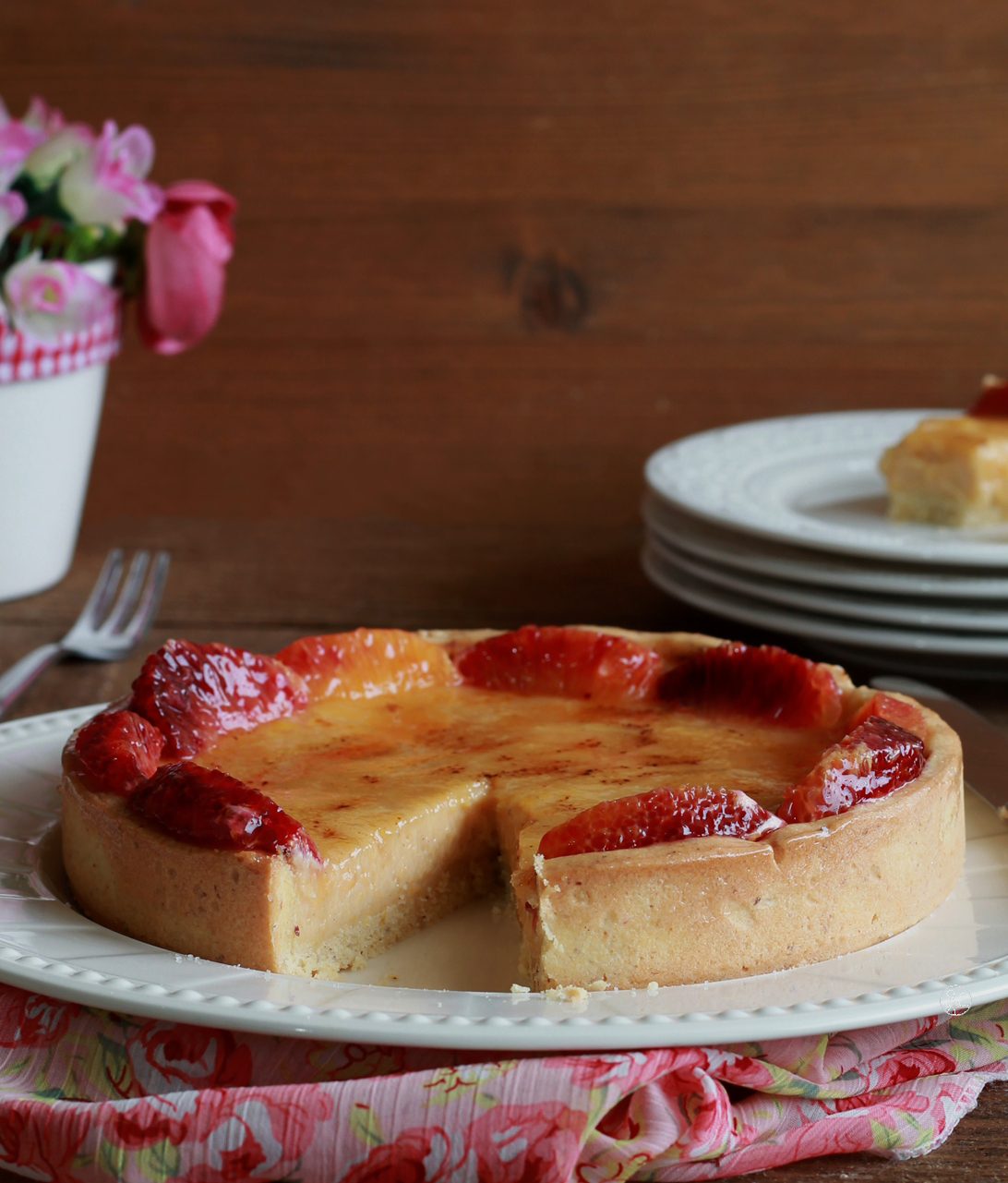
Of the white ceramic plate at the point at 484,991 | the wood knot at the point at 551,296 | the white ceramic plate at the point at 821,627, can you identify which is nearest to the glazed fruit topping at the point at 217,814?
the white ceramic plate at the point at 484,991

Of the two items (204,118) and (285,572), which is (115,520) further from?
(204,118)

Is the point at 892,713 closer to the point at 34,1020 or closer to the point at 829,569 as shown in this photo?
Answer: the point at 829,569

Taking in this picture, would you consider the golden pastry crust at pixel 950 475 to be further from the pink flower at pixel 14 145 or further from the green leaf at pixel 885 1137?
the green leaf at pixel 885 1137

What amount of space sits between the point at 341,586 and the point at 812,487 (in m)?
1.19

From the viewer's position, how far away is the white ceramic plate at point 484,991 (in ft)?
4.32

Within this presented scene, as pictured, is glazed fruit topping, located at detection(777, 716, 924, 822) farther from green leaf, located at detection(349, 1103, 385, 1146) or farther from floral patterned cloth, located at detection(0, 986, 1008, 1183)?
green leaf, located at detection(349, 1103, 385, 1146)

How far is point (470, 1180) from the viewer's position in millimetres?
1258

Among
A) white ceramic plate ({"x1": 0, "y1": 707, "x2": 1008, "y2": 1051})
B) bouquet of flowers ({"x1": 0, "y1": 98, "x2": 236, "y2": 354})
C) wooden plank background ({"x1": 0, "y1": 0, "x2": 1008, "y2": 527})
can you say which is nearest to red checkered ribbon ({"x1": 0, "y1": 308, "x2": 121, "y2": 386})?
bouquet of flowers ({"x1": 0, "y1": 98, "x2": 236, "y2": 354})

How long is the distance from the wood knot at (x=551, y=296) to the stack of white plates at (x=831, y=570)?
1486 millimetres

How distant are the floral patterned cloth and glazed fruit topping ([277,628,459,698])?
0.83 metres

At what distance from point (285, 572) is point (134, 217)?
927 millimetres

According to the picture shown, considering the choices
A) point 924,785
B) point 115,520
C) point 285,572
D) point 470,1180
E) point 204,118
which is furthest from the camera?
point 204,118

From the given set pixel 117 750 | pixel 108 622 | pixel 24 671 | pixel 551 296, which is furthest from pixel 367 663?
pixel 551 296

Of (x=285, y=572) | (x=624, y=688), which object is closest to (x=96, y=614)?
(x=285, y=572)
